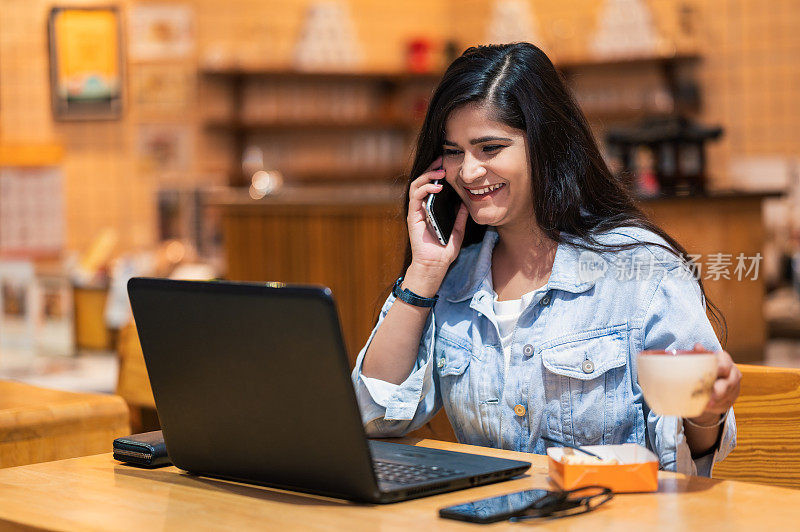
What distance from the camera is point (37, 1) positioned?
23.6 ft

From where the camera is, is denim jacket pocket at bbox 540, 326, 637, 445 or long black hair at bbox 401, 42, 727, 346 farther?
long black hair at bbox 401, 42, 727, 346

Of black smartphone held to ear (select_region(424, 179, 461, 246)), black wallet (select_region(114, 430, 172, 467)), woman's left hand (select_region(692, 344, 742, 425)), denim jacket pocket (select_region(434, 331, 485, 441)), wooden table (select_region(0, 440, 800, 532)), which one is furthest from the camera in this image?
black smartphone held to ear (select_region(424, 179, 461, 246))

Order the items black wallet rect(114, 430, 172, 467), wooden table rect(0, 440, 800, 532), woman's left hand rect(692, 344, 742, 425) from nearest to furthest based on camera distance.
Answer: wooden table rect(0, 440, 800, 532)
woman's left hand rect(692, 344, 742, 425)
black wallet rect(114, 430, 172, 467)

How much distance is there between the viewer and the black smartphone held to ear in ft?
6.61

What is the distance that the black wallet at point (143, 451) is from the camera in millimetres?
1587

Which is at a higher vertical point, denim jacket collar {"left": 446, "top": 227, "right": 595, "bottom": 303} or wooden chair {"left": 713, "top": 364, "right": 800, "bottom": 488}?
denim jacket collar {"left": 446, "top": 227, "right": 595, "bottom": 303}

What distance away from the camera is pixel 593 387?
1768 millimetres

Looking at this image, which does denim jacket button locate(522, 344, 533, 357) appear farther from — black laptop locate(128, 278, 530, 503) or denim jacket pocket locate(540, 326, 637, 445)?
black laptop locate(128, 278, 530, 503)

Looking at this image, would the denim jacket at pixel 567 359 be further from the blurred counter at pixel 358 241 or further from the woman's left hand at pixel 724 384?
the blurred counter at pixel 358 241

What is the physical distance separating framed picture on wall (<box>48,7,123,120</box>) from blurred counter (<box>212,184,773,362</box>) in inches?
96.7

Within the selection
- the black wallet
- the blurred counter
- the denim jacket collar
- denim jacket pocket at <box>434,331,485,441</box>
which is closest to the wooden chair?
the denim jacket collar

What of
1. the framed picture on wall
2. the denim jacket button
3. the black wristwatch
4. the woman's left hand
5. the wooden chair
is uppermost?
the framed picture on wall

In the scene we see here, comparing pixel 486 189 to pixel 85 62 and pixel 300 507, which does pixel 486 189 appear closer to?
pixel 300 507

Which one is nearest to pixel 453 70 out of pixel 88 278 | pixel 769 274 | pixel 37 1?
pixel 88 278
